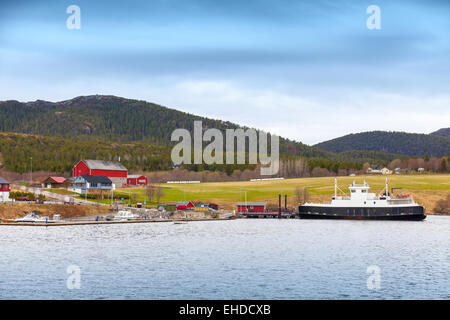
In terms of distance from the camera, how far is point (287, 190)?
550 ft

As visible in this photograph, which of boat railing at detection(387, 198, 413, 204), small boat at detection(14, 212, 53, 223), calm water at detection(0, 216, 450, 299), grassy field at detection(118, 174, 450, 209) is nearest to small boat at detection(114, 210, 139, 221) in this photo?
small boat at detection(14, 212, 53, 223)

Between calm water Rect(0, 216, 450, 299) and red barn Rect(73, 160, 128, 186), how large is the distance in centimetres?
8452

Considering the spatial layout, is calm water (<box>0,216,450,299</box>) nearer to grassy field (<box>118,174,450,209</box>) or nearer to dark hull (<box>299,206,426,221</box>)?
dark hull (<box>299,206,426,221</box>)

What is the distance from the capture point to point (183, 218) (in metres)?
116

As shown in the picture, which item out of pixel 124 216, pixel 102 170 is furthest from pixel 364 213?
pixel 102 170

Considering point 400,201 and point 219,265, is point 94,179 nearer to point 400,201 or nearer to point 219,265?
point 400,201

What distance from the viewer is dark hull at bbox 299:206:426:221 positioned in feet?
395

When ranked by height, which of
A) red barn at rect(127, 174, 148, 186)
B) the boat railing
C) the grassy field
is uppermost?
red barn at rect(127, 174, 148, 186)

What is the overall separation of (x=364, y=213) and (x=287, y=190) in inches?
1780

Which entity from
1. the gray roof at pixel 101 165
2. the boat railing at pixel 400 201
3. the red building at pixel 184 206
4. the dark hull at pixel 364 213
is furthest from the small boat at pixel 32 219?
the boat railing at pixel 400 201

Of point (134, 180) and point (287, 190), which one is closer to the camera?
point (287, 190)

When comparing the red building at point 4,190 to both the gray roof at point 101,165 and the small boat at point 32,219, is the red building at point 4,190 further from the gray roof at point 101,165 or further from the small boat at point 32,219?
the gray roof at point 101,165
